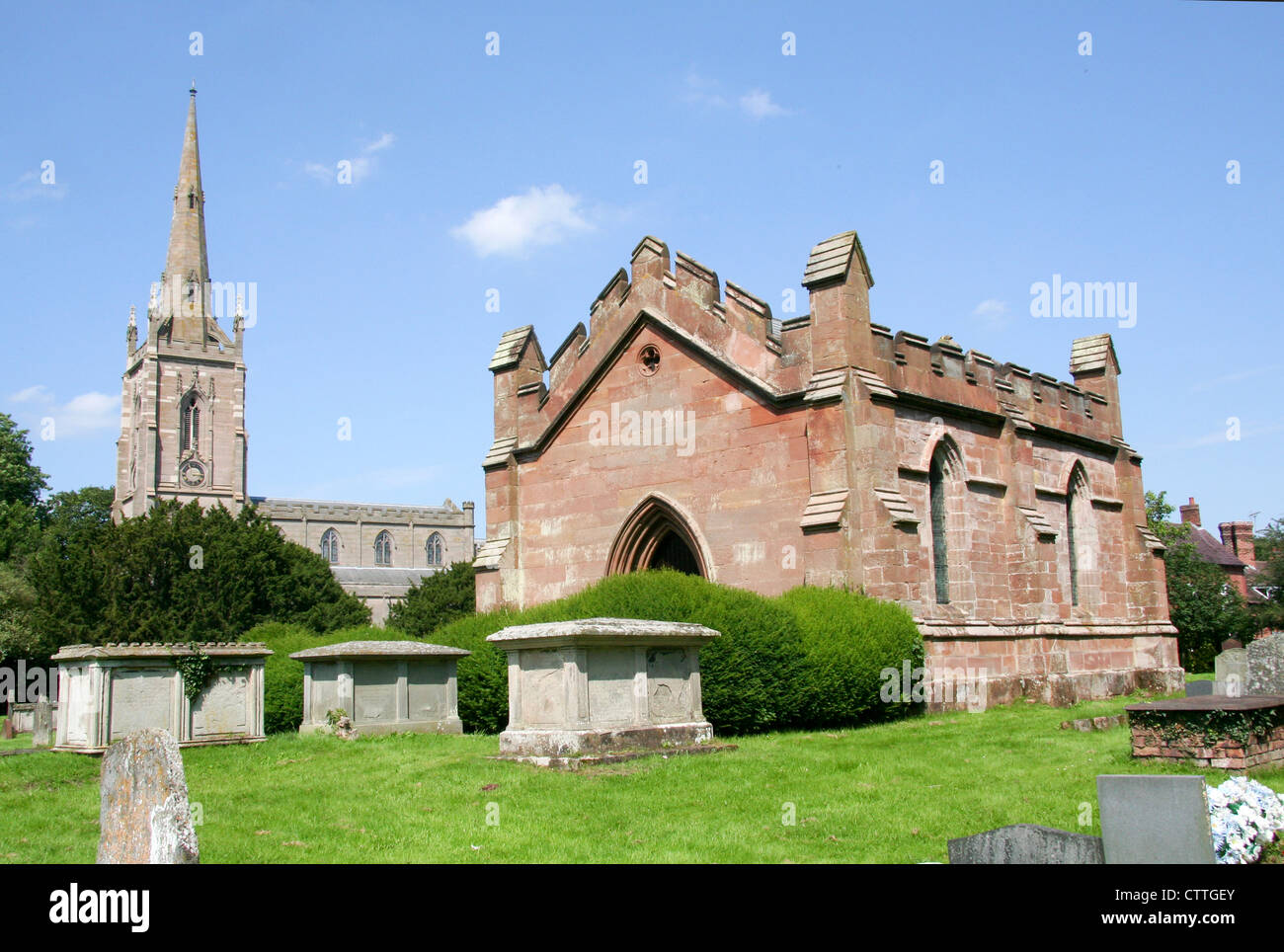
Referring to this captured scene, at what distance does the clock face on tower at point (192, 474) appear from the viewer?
258ft

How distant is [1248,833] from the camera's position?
24.6 ft

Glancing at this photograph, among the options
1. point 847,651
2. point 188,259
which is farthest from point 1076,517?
point 188,259

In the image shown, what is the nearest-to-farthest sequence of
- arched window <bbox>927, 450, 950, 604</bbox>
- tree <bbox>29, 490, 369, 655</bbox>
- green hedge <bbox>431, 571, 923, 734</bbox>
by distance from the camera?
green hedge <bbox>431, 571, 923, 734</bbox>
arched window <bbox>927, 450, 950, 604</bbox>
tree <bbox>29, 490, 369, 655</bbox>

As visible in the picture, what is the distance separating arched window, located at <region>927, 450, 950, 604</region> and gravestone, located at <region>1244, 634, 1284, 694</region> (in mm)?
7427

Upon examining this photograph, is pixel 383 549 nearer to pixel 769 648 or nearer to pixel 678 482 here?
pixel 678 482

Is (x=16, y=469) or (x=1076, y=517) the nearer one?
(x=1076, y=517)

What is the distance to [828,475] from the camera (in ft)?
61.5

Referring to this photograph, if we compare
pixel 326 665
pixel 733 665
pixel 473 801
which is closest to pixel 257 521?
pixel 326 665

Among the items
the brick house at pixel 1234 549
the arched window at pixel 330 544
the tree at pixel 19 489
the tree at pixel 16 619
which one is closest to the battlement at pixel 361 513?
the arched window at pixel 330 544

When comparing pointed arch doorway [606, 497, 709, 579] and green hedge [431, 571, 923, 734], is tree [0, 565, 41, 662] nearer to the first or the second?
pointed arch doorway [606, 497, 709, 579]

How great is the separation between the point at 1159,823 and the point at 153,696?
12.8 meters

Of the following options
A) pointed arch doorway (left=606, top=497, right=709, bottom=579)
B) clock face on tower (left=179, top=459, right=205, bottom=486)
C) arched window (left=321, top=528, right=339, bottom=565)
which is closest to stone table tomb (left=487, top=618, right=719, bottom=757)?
pointed arch doorway (left=606, top=497, right=709, bottom=579)

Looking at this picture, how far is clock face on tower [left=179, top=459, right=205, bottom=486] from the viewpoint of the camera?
7869 cm

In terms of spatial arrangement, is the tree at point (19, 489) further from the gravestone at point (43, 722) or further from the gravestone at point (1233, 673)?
the gravestone at point (1233, 673)
